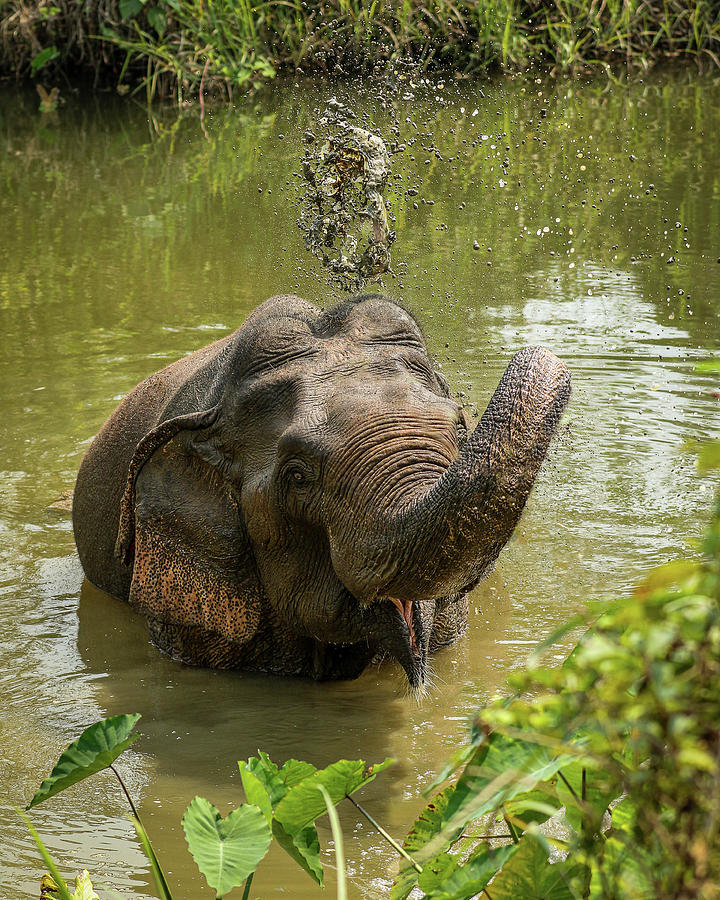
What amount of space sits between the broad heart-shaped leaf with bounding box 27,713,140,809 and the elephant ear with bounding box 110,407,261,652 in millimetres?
2052

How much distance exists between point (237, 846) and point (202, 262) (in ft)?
29.5

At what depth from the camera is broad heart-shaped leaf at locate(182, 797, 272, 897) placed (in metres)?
2.31

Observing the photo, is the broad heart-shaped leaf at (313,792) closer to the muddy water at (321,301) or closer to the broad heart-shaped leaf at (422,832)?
the broad heart-shaped leaf at (422,832)

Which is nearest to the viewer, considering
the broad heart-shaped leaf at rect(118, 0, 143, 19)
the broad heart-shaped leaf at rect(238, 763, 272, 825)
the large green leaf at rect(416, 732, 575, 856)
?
the large green leaf at rect(416, 732, 575, 856)

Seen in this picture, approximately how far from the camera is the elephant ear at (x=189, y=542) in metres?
4.77

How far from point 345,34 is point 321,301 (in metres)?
7.88

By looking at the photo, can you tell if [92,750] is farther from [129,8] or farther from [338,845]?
[129,8]

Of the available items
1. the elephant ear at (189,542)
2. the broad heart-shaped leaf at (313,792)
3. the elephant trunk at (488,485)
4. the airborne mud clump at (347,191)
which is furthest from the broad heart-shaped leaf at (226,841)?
the airborne mud clump at (347,191)

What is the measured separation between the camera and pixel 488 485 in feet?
11.4

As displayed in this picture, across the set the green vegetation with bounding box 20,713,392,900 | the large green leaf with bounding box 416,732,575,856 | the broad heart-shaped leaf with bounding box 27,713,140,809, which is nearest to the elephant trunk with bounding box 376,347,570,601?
the green vegetation with bounding box 20,713,392,900

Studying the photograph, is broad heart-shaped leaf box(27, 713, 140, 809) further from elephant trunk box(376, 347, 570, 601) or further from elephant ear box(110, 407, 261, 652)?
elephant ear box(110, 407, 261, 652)

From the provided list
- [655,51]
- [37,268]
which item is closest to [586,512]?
[37,268]

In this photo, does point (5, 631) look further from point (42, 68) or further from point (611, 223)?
point (42, 68)

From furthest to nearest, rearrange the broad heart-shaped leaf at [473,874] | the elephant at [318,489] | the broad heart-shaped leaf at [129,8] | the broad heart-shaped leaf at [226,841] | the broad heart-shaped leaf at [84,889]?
the broad heart-shaped leaf at [129,8] < the elephant at [318,489] < the broad heart-shaped leaf at [84,889] < the broad heart-shaped leaf at [226,841] < the broad heart-shaped leaf at [473,874]
